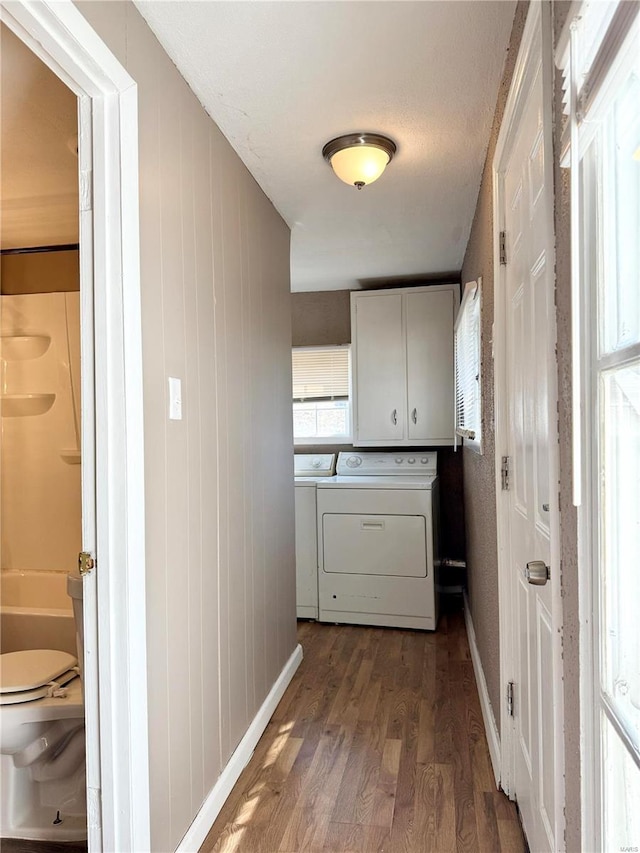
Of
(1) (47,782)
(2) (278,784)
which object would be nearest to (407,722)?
(2) (278,784)

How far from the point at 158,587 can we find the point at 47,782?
0.94 metres

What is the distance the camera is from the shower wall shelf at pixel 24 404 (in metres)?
2.91

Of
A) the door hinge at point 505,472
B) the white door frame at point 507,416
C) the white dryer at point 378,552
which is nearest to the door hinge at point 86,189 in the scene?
the white door frame at point 507,416

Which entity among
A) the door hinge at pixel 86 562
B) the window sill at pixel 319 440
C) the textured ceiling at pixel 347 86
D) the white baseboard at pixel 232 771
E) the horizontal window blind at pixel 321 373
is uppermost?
the textured ceiling at pixel 347 86

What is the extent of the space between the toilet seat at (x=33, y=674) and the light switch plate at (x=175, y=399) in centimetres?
108

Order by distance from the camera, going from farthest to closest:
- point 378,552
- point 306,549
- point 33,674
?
point 306,549 < point 378,552 < point 33,674

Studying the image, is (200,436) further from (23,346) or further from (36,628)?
(23,346)

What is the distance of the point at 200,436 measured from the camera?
1.70 meters

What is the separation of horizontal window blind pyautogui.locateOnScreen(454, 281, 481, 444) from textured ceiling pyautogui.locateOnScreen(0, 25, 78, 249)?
64.2 inches

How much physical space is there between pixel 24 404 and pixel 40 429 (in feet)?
0.53

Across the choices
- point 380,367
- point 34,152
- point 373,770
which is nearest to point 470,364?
point 380,367

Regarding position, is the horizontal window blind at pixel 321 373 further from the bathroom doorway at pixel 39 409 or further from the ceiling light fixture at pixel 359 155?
the ceiling light fixture at pixel 359 155

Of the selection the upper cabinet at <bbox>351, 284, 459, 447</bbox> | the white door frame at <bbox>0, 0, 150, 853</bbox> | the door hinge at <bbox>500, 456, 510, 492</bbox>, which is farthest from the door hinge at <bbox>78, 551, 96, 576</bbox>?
the upper cabinet at <bbox>351, 284, 459, 447</bbox>

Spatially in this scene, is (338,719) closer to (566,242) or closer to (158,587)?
(158,587)
